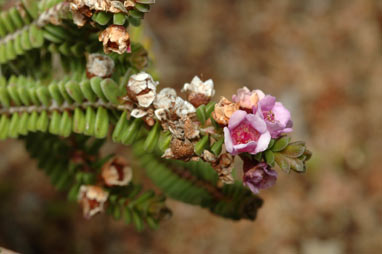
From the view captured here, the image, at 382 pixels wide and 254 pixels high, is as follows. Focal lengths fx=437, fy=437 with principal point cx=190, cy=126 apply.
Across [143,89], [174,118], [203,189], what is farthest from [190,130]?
[203,189]

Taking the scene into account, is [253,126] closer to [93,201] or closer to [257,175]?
[257,175]

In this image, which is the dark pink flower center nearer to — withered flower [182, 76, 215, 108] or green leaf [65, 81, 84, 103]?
withered flower [182, 76, 215, 108]

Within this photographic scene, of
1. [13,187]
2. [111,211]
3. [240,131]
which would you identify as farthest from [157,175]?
[13,187]

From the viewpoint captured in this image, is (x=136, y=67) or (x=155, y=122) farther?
(x=136, y=67)

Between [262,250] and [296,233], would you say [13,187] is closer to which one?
[262,250]

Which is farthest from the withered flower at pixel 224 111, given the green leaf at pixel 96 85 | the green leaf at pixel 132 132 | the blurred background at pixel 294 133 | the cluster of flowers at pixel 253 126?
the blurred background at pixel 294 133

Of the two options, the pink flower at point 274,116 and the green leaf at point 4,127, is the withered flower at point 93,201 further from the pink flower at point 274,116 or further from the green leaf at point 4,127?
the pink flower at point 274,116

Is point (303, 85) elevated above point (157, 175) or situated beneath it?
elevated above
